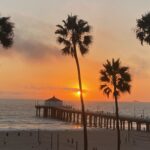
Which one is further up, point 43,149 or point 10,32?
point 10,32

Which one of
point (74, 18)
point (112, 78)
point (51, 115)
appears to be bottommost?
point (51, 115)

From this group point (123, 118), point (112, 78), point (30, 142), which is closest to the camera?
point (112, 78)

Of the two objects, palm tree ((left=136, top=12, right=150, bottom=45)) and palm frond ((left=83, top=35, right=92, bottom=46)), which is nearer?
palm tree ((left=136, top=12, right=150, bottom=45))

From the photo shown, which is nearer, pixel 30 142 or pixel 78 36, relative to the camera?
pixel 78 36

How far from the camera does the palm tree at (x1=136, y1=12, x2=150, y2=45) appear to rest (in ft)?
95.8

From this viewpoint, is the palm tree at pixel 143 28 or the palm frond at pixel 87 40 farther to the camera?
the palm frond at pixel 87 40

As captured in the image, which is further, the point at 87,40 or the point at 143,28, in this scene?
the point at 87,40

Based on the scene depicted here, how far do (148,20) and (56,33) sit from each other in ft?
39.5

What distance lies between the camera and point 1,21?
30000mm

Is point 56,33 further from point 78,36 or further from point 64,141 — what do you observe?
point 64,141

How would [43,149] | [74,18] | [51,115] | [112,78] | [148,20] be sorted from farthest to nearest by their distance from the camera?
1. [51,115]
2. [43,149]
3. [112,78]
4. [74,18]
5. [148,20]

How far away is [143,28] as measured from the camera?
96.7 feet

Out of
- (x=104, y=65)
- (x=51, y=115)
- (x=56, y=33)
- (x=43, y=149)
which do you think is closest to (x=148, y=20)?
(x=56, y=33)

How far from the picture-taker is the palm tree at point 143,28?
95.8ft
